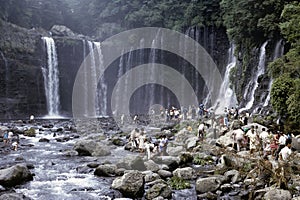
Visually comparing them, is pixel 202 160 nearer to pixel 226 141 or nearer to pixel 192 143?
pixel 226 141

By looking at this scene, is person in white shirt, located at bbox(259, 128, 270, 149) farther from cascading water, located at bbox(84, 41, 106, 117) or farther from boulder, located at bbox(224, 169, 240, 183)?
cascading water, located at bbox(84, 41, 106, 117)

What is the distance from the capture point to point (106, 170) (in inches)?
508

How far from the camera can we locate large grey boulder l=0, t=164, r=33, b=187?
11328 millimetres

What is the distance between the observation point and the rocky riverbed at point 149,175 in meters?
10.1

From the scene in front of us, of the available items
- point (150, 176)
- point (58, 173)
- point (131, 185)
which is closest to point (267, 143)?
point (150, 176)

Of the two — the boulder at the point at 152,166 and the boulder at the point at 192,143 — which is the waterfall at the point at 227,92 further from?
the boulder at the point at 152,166

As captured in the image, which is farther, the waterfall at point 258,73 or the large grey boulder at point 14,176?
the waterfall at point 258,73

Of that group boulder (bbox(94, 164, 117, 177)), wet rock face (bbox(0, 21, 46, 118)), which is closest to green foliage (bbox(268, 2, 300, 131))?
boulder (bbox(94, 164, 117, 177))

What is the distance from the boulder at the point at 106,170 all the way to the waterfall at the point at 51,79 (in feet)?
95.7

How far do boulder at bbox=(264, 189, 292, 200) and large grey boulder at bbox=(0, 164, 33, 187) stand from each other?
8.10 metres

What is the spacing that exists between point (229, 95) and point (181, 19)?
1505 cm

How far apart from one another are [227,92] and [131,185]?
25.7 m

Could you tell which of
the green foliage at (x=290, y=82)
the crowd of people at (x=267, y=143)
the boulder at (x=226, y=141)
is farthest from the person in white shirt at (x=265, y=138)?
the green foliage at (x=290, y=82)

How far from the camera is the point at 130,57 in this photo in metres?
46.7
